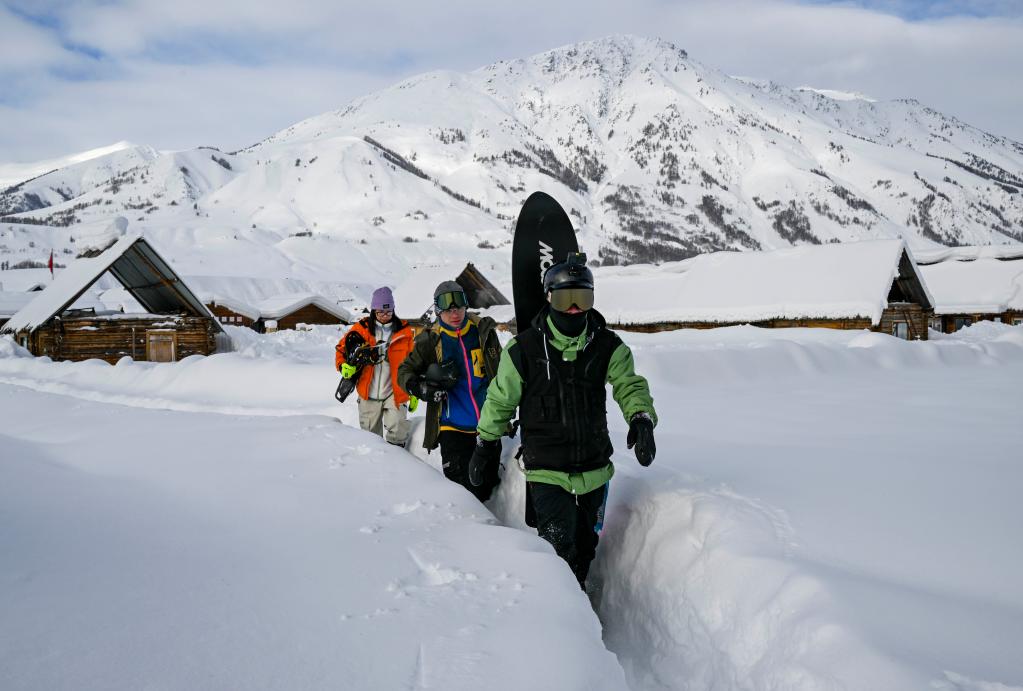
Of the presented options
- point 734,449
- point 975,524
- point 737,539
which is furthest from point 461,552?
point 734,449

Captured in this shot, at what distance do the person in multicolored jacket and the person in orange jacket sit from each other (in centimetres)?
124

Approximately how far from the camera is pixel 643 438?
3.59 m

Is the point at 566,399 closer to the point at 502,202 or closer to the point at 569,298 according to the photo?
the point at 569,298

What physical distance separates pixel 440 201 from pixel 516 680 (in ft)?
525

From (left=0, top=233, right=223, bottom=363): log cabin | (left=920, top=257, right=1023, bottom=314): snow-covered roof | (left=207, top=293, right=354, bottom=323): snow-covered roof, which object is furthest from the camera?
(left=207, top=293, right=354, bottom=323): snow-covered roof

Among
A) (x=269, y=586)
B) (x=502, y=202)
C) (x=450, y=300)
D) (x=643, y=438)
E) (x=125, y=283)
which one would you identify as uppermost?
(x=502, y=202)

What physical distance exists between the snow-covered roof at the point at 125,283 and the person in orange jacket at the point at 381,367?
16635 millimetres

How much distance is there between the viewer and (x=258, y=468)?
4.70 m

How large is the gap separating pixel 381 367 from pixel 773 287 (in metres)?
21.7

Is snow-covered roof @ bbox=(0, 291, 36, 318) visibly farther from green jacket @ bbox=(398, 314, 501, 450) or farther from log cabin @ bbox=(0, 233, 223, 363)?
green jacket @ bbox=(398, 314, 501, 450)

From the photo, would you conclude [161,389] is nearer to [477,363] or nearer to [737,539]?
[477,363]

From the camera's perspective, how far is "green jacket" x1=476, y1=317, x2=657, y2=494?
146 inches

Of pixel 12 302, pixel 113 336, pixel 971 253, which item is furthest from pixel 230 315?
pixel 971 253

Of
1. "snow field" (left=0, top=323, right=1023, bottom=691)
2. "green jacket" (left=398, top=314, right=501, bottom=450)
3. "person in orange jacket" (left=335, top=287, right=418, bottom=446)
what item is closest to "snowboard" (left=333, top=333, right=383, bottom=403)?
"person in orange jacket" (left=335, top=287, right=418, bottom=446)
